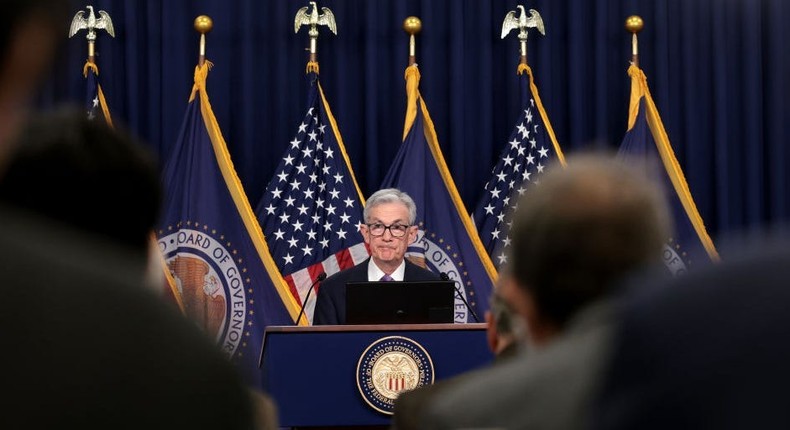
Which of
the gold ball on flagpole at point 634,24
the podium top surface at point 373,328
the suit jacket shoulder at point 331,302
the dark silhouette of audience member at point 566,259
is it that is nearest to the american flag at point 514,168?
the gold ball on flagpole at point 634,24

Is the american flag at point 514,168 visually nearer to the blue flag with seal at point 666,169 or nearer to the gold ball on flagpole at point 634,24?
the blue flag with seal at point 666,169

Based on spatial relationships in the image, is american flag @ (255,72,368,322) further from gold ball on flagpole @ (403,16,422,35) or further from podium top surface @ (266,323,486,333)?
podium top surface @ (266,323,486,333)

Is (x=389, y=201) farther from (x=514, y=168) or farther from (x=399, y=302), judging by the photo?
(x=514, y=168)

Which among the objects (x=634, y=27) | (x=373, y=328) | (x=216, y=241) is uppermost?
(x=634, y=27)

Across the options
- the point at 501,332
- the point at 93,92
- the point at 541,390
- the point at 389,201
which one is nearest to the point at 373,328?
the point at 389,201

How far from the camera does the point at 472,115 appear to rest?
954 cm

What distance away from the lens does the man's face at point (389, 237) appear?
23.6 feet

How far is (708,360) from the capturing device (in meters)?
0.90

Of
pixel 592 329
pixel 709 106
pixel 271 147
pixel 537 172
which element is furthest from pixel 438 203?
pixel 592 329

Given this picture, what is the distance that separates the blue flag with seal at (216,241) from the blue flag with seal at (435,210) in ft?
3.34

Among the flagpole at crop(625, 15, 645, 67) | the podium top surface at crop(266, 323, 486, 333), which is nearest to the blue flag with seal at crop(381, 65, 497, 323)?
the flagpole at crop(625, 15, 645, 67)

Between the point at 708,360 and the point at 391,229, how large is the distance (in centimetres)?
634

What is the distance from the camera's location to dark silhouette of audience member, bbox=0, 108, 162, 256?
3.78ft

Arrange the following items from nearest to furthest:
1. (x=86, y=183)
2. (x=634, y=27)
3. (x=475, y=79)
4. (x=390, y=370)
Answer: (x=86, y=183)
(x=390, y=370)
(x=634, y=27)
(x=475, y=79)
